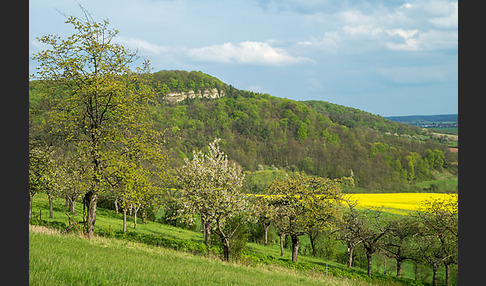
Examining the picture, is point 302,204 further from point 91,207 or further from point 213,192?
point 91,207

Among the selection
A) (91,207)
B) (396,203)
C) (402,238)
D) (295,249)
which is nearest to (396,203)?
(396,203)

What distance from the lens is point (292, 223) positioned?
1599 inches

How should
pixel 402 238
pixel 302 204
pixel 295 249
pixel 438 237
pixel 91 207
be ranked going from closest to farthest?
pixel 91 207 < pixel 295 249 < pixel 438 237 < pixel 302 204 < pixel 402 238

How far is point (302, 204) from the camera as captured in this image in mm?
40719

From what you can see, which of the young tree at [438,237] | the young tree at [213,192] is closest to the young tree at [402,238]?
the young tree at [438,237]

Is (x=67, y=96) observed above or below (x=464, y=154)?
above

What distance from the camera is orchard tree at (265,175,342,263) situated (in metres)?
39.7

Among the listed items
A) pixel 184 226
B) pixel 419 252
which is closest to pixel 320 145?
pixel 184 226

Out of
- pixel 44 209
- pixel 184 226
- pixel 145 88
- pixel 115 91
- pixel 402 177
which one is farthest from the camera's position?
pixel 402 177

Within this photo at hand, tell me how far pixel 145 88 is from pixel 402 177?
154m

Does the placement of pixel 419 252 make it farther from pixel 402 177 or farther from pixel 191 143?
pixel 191 143

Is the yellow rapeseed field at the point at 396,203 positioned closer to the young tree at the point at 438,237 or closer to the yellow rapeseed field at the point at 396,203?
the yellow rapeseed field at the point at 396,203

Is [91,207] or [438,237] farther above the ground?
[91,207]

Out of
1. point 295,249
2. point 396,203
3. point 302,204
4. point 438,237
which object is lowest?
point 396,203
